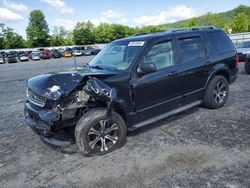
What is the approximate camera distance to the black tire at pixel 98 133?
3.67 meters

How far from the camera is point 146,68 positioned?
404cm

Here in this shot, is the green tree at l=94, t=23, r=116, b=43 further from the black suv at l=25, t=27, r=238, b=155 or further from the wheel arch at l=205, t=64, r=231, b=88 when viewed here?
the black suv at l=25, t=27, r=238, b=155

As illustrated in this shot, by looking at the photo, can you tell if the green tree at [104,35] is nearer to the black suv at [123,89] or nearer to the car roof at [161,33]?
the car roof at [161,33]

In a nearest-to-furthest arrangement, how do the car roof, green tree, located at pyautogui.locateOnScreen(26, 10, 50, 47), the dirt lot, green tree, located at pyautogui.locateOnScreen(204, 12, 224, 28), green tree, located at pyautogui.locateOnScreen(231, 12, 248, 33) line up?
the dirt lot → the car roof → green tree, located at pyautogui.locateOnScreen(231, 12, 248, 33) → green tree, located at pyautogui.locateOnScreen(204, 12, 224, 28) → green tree, located at pyautogui.locateOnScreen(26, 10, 50, 47)

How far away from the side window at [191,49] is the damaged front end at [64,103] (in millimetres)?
1846

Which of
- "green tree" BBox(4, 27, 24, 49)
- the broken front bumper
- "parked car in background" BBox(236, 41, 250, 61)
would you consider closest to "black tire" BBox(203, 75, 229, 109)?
the broken front bumper

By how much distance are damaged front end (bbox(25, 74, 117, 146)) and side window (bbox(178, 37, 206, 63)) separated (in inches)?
72.7

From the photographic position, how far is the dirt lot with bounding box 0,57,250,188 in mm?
3160

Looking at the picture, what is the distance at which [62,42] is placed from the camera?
85875 millimetres

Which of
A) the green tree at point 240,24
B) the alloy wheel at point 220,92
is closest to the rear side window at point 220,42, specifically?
the alloy wheel at point 220,92

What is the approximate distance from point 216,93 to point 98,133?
129 inches

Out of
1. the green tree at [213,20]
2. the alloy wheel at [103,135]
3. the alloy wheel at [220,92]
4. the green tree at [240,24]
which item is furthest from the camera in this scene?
the green tree at [213,20]

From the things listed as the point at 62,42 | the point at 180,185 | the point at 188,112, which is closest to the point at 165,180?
the point at 180,185

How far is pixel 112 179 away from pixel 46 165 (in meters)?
1.14
